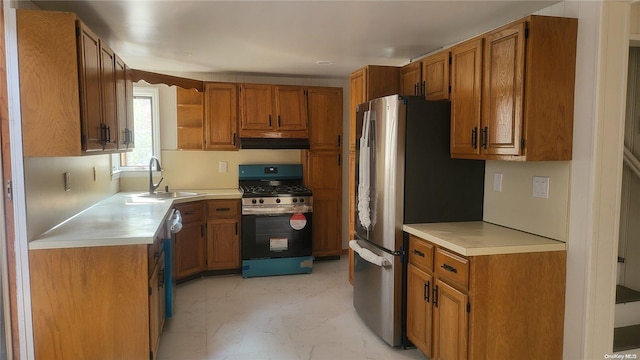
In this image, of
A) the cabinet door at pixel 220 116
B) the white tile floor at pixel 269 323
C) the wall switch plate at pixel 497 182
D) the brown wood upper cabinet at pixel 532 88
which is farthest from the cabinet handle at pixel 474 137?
the cabinet door at pixel 220 116

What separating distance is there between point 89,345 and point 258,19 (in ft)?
7.05

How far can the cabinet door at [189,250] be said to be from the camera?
4.08m

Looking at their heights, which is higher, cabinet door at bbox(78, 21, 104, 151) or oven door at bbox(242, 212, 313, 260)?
cabinet door at bbox(78, 21, 104, 151)

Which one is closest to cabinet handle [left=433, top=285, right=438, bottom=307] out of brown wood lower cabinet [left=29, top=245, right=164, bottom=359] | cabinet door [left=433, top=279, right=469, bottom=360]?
cabinet door [left=433, top=279, right=469, bottom=360]

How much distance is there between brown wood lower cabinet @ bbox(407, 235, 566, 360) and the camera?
2.18 metres

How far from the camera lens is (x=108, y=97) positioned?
8.70ft

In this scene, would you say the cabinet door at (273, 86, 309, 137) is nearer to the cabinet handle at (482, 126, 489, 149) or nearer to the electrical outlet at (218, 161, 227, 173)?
the electrical outlet at (218, 161, 227, 173)

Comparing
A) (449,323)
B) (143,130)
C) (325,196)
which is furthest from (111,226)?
(325,196)

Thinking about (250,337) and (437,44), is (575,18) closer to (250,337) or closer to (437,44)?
(437,44)

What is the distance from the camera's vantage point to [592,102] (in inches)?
83.5

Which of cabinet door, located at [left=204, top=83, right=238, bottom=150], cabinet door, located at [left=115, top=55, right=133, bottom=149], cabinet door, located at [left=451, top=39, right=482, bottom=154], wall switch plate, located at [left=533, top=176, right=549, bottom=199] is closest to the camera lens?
wall switch plate, located at [left=533, top=176, right=549, bottom=199]

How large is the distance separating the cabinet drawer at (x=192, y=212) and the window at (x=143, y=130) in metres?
0.89

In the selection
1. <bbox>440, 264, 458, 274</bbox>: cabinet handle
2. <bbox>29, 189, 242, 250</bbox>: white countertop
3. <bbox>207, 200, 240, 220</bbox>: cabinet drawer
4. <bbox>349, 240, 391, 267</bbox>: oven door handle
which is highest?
<bbox>29, 189, 242, 250</bbox>: white countertop

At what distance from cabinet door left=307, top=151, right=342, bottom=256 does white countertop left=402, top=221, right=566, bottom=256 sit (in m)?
2.17
